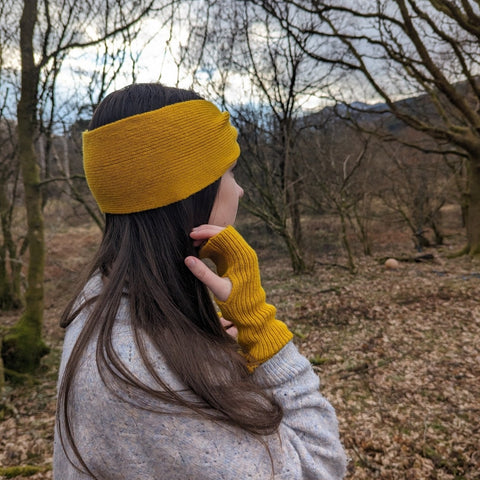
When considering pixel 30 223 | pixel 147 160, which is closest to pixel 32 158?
pixel 30 223

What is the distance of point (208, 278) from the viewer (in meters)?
0.98

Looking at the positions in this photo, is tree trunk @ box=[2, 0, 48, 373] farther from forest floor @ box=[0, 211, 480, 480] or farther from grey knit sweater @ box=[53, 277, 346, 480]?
grey knit sweater @ box=[53, 277, 346, 480]

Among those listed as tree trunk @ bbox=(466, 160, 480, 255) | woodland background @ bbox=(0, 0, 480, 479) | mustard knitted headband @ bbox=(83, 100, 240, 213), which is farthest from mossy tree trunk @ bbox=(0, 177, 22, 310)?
tree trunk @ bbox=(466, 160, 480, 255)

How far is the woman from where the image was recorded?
2.47ft

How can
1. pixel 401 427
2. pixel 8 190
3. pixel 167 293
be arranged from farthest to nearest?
pixel 8 190 < pixel 401 427 < pixel 167 293

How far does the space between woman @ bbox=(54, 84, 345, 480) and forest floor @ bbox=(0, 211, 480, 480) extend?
275 centimetres

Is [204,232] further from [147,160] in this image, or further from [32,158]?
[32,158]

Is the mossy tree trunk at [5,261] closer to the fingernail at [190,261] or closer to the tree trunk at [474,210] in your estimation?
the fingernail at [190,261]

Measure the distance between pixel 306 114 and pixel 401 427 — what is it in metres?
11.0

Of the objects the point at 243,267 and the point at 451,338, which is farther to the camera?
the point at 451,338

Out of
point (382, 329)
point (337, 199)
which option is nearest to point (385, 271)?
point (337, 199)

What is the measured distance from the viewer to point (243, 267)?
3.46 ft

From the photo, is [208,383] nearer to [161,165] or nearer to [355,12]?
[161,165]

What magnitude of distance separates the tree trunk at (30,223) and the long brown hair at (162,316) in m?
4.87
